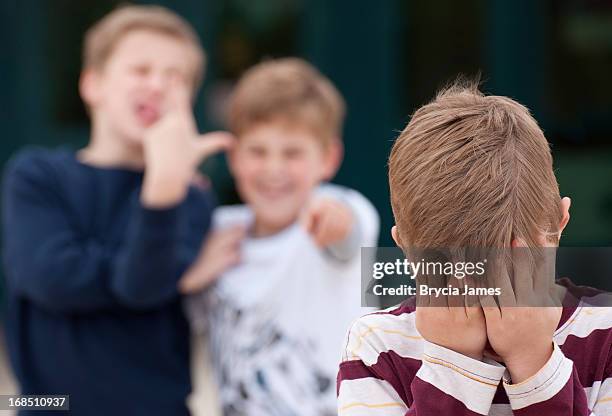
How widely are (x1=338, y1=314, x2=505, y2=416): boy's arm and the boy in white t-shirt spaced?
811mm

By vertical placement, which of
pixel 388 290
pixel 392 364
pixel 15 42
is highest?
pixel 15 42

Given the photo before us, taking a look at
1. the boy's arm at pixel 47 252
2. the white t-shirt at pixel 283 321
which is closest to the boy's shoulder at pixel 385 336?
the white t-shirt at pixel 283 321

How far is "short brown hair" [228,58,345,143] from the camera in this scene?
8.39 ft

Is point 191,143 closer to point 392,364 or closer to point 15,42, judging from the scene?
point 392,364

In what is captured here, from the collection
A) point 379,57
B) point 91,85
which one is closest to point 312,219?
point 91,85

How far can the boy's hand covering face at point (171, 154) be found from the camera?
2217 millimetres

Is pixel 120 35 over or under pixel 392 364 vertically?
over

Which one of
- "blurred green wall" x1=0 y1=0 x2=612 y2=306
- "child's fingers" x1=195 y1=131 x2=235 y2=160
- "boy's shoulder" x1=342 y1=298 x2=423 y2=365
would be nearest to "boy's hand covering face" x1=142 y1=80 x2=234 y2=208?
"child's fingers" x1=195 y1=131 x2=235 y2=160

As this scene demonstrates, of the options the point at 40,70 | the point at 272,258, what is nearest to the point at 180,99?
the point at 272,258

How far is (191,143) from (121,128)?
0.23 meters

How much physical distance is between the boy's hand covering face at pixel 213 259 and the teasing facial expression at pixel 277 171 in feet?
0.33

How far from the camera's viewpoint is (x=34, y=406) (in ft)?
7.45

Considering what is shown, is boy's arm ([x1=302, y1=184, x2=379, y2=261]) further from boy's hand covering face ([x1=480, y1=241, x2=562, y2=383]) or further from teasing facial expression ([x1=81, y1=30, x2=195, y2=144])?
boy's hand covering face ([x1=480, y1=241, x2=562, y2=383])

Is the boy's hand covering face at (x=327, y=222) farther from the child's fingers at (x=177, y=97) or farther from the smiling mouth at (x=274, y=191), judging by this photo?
the child's fingers at (x=177, y=97)
